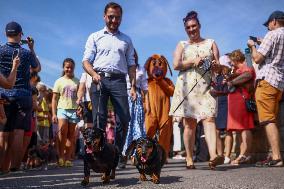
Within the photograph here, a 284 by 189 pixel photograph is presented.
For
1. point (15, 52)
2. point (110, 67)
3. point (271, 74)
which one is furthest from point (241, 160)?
point (15, 52)

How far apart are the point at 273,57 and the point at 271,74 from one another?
0.89 ft

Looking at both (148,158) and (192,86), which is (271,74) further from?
(148,158)

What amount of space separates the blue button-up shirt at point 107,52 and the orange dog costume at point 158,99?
2.05 m

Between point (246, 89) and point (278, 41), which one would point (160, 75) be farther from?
point (278, 41)

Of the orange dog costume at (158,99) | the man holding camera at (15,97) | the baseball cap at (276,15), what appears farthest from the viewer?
the orange dog costume at (158,99)

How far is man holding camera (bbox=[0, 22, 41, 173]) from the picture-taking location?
5.12 metres

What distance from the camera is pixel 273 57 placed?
18.8 ft

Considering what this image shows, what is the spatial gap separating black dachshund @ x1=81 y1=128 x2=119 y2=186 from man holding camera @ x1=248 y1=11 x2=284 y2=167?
2.58 meters

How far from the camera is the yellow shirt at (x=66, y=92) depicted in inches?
285

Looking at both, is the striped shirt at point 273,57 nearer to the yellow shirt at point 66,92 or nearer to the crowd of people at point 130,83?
the crowd of people at point 130,83

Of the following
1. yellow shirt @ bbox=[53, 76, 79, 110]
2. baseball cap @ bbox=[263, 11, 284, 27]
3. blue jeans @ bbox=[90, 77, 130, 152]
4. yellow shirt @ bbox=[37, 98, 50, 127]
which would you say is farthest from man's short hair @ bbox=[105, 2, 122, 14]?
yellow shirt @ bbox=[37, 98, 50, 127]

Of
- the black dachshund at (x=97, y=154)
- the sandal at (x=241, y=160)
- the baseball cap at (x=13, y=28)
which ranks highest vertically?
the baseball cap at (x=13, y=28)

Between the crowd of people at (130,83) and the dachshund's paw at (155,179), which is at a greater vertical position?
the crowd of people at (130,83)

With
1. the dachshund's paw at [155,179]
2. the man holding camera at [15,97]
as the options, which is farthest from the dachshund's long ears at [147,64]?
the dachshund's paw at [155,179]
